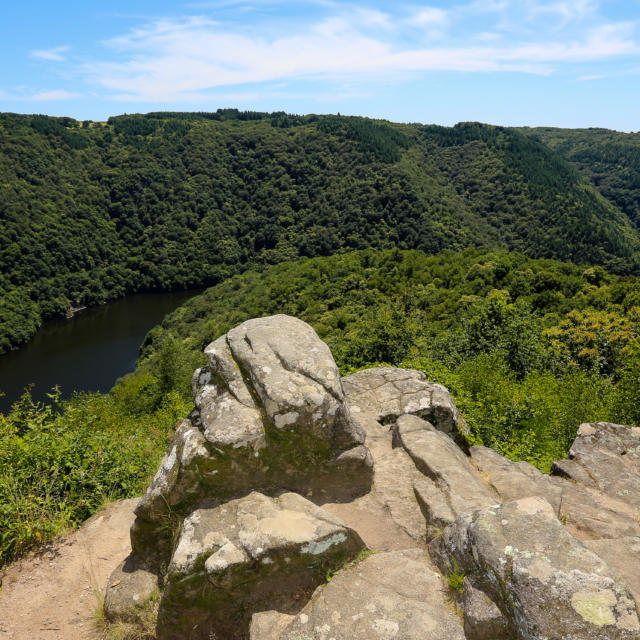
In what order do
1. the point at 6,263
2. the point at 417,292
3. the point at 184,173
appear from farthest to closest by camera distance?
the point at 184,173 < the point at 6,263 < the point at 417,292

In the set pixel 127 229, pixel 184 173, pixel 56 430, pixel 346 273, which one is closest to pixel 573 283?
pixel 346 273

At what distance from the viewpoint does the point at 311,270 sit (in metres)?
78.6

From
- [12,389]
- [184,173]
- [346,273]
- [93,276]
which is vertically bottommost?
[12,389]

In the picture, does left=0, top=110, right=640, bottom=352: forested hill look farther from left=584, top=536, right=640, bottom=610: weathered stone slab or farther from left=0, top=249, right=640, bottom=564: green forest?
left=584, top=536, right=640, bottom=610: weathered stone slab

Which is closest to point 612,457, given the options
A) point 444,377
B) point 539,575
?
point 444,377

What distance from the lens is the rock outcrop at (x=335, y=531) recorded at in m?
4.80

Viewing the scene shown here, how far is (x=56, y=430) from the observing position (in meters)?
9.62

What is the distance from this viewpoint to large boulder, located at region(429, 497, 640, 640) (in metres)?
4.28

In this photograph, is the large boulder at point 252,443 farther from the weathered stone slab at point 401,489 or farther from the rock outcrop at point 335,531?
the weathered stone slab at point 401,489

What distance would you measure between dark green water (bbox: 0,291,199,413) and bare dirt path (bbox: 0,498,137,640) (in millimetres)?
66899

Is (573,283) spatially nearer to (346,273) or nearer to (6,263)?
(346,273)

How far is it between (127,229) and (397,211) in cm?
9173

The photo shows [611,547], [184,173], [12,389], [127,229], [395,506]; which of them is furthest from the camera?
[184,173]

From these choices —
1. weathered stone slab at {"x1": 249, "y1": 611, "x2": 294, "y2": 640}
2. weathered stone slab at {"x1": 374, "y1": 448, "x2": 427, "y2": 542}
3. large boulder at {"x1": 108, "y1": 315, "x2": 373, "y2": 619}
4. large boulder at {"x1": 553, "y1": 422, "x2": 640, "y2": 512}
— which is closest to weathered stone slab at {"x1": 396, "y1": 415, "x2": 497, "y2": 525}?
weathered stone slab at {"x1": 374, "y1": 448, "x2": 427, "y2": 542}
